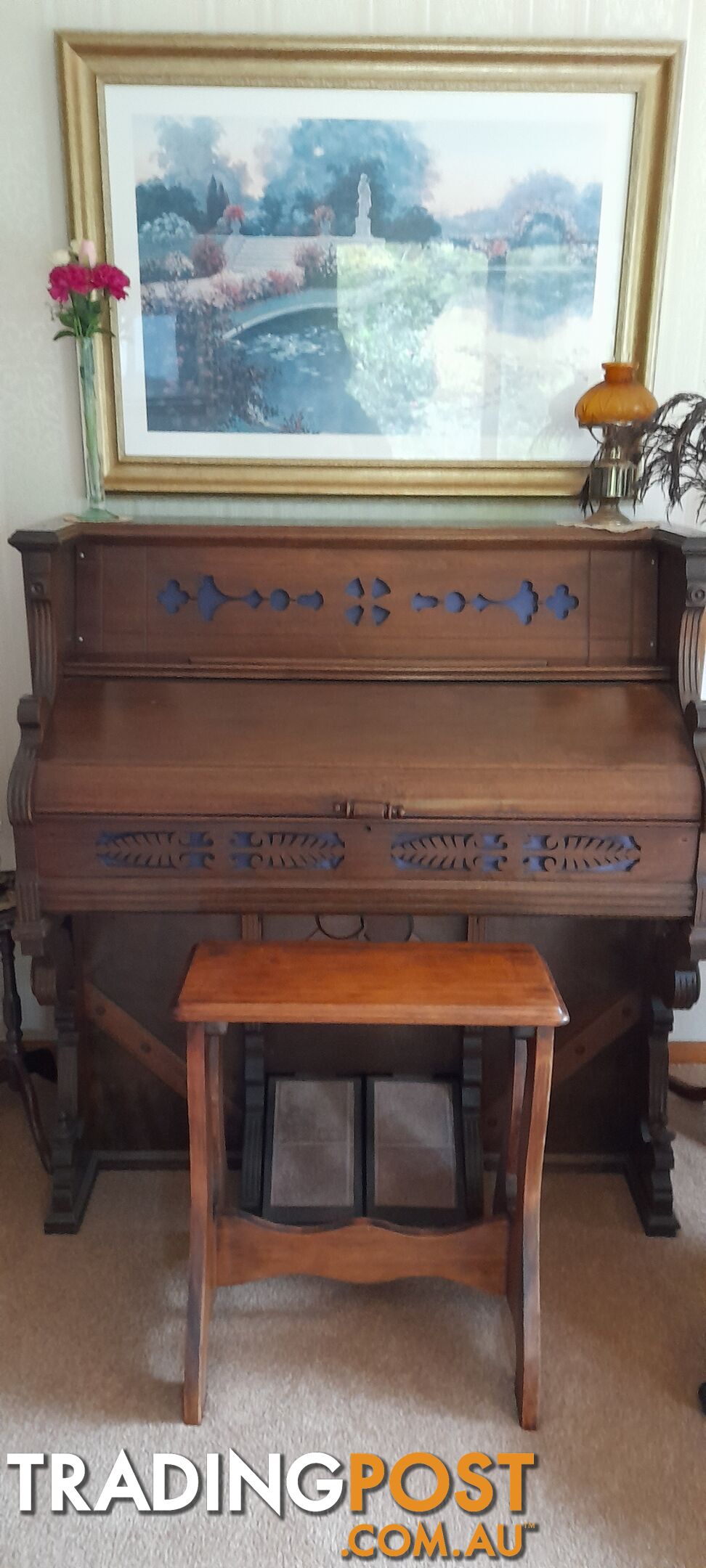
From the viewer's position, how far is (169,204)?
2184 millimetres

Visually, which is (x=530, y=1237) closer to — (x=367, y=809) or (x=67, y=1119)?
(x=367, y=809)

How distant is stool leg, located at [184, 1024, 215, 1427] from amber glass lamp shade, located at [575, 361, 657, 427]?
4.57 ft

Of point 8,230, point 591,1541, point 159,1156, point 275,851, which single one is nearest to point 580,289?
point 8,230

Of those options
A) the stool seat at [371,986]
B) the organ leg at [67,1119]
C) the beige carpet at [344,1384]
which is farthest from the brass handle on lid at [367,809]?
the beige carpet at [344,1384]

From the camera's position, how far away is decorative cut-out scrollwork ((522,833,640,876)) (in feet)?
5.74

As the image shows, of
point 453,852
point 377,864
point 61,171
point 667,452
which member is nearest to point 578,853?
point 453,852

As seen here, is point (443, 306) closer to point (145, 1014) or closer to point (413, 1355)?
point (145, 1014)

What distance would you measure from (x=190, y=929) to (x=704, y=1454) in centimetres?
123

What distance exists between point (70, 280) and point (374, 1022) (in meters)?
1.47

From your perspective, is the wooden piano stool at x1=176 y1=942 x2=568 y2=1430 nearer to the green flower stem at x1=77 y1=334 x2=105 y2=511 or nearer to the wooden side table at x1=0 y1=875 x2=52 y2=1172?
the wooden side table at x1=0 y1=875 x2=52 y2=1172

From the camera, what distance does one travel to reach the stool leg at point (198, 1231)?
5.35 feet

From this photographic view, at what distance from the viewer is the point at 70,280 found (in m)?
2.01

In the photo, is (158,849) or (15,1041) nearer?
(158,849)

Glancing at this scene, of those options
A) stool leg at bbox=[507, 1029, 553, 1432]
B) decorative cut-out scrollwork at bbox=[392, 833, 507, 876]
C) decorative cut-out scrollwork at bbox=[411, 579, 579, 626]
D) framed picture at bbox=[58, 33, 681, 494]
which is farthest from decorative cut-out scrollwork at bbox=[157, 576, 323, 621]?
stool leg at bbox=[507, 1029, 553, 1432]
